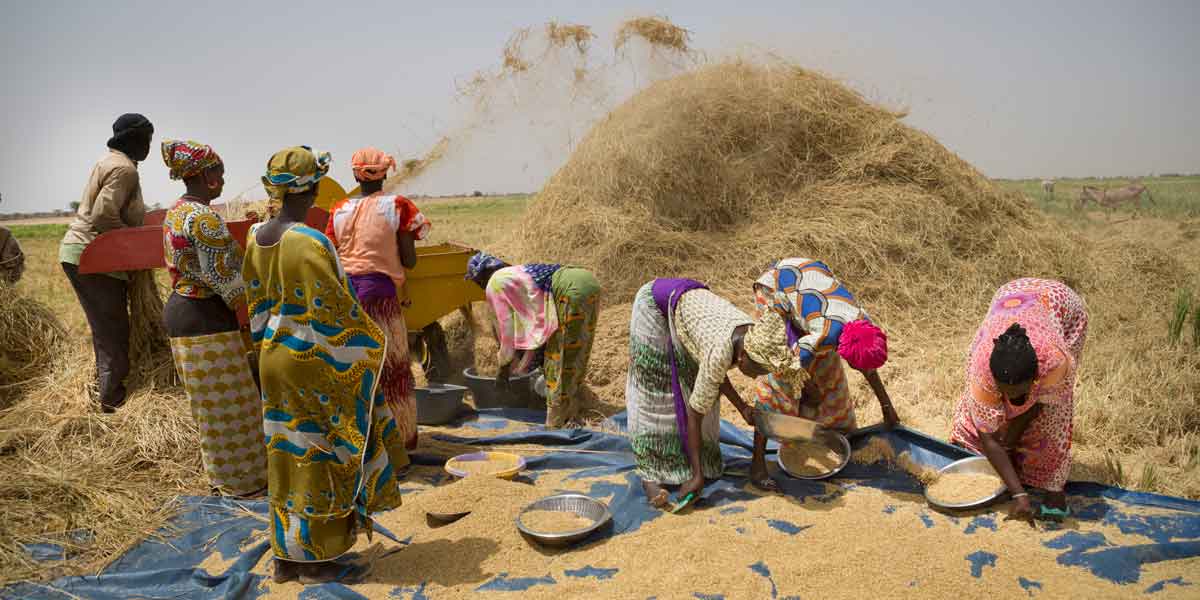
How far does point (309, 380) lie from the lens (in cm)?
258

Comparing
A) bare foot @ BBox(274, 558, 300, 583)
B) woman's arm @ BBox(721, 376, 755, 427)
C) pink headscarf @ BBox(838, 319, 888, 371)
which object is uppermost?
pink headscarf @ BBox(838, 319, 888, 371)

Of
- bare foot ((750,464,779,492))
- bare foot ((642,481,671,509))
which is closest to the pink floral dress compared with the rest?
bare foot ((750,464,779,492))

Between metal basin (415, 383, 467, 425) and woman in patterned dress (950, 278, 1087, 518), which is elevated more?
woman in patterned dress (950, 278, 1087, 518)

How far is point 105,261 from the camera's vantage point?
13.0 ft

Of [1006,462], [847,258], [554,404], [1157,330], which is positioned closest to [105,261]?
[554,404]

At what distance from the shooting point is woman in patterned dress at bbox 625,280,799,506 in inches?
116

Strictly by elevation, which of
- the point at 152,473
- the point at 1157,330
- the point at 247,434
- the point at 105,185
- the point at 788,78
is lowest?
the point at 152,473

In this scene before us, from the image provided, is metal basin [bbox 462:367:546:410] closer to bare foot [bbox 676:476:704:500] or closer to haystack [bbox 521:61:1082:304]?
haystack [bbox 521:61:1082:304]

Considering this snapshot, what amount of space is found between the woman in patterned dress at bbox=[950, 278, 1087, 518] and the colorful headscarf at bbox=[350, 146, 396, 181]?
2.92 m

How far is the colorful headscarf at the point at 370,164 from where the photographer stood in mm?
3910

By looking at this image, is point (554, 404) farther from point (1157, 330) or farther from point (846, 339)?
point (1157, 330)

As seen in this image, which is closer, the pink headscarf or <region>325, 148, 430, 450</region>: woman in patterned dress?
the pink headscarf

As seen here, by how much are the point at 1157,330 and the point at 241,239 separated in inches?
227

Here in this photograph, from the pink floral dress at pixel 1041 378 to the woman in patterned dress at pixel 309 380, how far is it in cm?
226
